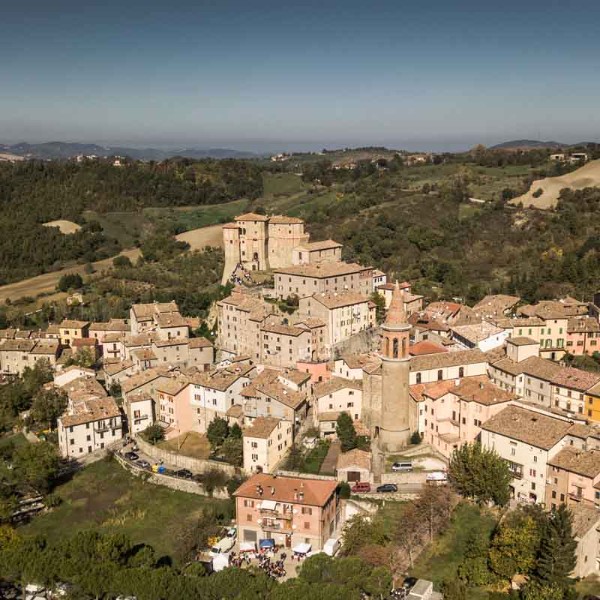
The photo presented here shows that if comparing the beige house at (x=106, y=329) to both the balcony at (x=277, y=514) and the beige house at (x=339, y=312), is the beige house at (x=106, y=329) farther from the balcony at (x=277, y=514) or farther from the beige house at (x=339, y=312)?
the balcony at (x=277, y=514)

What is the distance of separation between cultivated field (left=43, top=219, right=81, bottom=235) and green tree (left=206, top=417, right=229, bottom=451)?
3019 inches

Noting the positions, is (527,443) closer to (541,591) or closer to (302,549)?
A: (541,591)

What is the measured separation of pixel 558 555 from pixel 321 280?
101 ft

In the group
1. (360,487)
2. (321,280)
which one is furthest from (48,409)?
(360,487)

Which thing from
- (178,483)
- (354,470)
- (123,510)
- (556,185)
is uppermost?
(556,185)

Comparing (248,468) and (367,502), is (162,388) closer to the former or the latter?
(248,468)

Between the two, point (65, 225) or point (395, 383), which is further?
point (65, 225)

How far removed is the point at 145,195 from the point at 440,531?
110m

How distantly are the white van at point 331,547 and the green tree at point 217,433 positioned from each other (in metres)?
11.8

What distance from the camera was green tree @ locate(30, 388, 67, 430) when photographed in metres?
50.9

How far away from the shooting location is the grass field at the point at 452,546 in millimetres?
31844

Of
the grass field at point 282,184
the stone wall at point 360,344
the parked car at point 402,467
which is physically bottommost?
the parked car at point 402,467

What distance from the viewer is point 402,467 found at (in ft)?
128

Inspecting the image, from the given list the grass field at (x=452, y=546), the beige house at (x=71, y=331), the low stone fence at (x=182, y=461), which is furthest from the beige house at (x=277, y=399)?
the beige house at (x=71, y=331)
